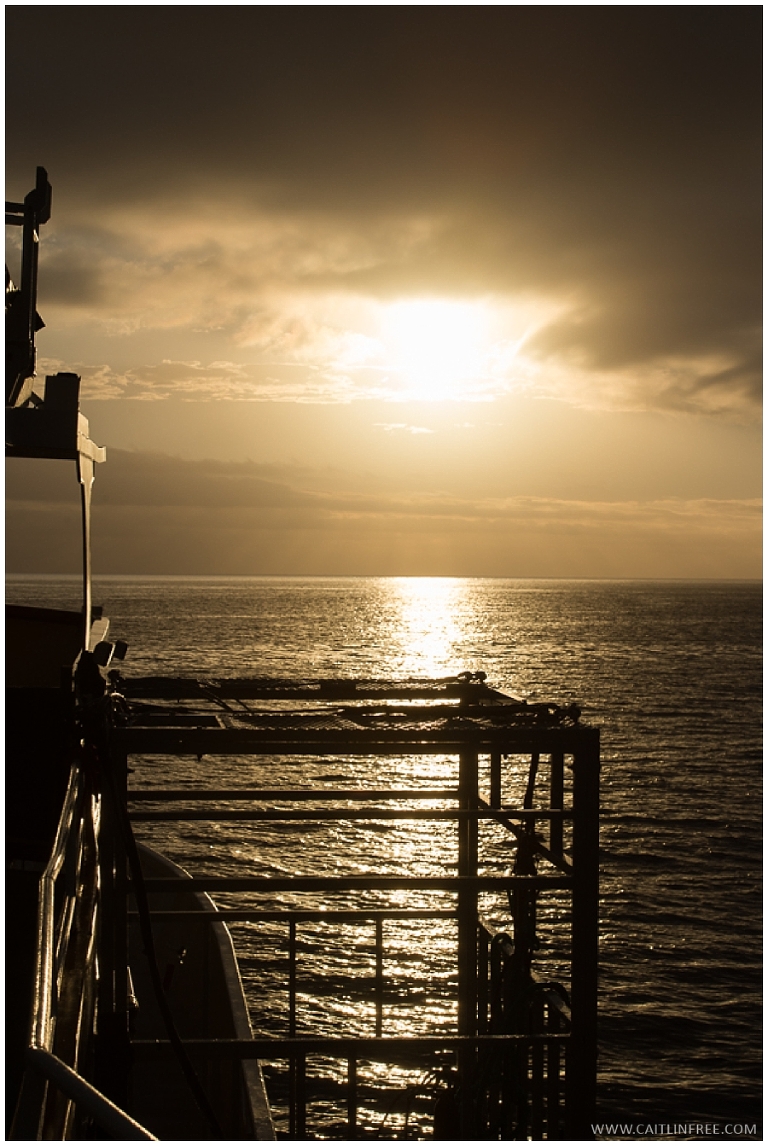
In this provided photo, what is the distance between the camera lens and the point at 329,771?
62.8 metres

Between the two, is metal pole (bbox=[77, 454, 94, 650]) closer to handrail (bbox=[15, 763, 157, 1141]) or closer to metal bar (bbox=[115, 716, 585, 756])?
metal bar (bbox=[115, 716, 585, 756])

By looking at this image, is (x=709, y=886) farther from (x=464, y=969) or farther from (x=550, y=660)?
(x=550, y=660)

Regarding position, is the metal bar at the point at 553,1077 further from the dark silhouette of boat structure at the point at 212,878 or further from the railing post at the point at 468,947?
the railing post at the point at 468,947

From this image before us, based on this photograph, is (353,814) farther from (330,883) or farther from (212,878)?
(212,878)

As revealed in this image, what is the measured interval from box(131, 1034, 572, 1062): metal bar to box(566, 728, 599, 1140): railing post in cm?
23

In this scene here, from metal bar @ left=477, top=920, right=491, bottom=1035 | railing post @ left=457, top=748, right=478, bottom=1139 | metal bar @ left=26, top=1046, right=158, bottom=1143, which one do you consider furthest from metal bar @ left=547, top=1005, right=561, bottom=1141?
metal bar @ left=26, top=1046, right=158, bottom=1143

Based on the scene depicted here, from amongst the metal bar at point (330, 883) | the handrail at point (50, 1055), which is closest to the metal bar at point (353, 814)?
the metal bar at point (330, 883)

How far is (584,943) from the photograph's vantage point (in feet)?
31.9

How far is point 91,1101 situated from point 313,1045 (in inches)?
260

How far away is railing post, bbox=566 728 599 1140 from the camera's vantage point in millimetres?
9539

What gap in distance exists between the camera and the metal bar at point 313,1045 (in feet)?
29.9

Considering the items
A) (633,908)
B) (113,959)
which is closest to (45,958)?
(113,959)

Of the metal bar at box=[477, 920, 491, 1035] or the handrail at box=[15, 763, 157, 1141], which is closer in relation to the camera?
the handrail at box=[15, 763, 157, 1141]

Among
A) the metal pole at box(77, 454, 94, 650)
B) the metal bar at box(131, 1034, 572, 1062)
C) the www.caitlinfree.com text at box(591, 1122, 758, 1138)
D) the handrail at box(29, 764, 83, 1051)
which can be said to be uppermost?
the metal pole at box(77, 454, 94, 650)
